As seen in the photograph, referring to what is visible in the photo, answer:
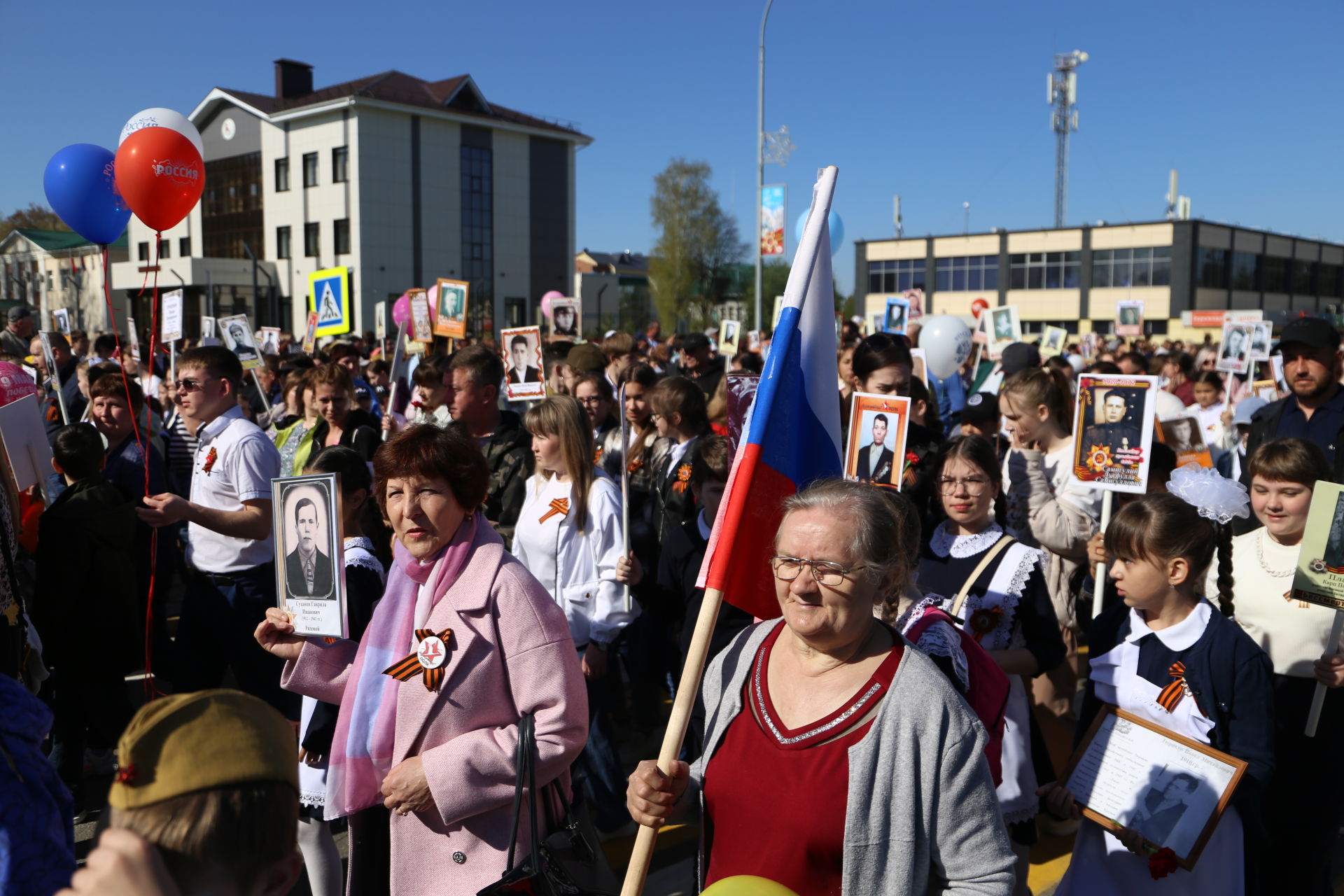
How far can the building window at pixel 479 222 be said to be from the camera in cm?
4969

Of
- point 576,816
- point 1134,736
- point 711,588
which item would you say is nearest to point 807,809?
point 711,588

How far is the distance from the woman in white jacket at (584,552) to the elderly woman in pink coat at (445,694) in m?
1.54

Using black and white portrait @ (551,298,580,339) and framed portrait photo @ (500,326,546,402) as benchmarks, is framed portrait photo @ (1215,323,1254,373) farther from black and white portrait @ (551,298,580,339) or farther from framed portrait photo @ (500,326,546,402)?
black and white portrait @ (551,298,580,339)

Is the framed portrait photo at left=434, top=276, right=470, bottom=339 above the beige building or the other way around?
the other way around

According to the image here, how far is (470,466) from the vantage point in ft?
9.61

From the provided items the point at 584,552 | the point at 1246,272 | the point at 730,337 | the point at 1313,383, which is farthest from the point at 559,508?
the point at 1246,272

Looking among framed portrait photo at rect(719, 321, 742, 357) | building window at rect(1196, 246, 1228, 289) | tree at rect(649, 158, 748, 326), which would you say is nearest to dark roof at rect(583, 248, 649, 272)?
tree at rect(649, 158, 748, 326)

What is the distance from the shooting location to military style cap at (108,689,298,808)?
1.28 m

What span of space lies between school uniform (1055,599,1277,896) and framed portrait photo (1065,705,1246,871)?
135 millimetres

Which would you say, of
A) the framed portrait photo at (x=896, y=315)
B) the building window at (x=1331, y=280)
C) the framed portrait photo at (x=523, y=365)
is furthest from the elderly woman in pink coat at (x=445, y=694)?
the building window at (x=1331, y=280)

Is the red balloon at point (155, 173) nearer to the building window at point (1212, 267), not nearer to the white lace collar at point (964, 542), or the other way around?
the white lace collar at point (964, 542)

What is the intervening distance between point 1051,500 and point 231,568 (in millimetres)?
3886

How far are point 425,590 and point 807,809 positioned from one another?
4.24ft

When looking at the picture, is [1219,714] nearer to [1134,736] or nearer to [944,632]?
[1134,736]
